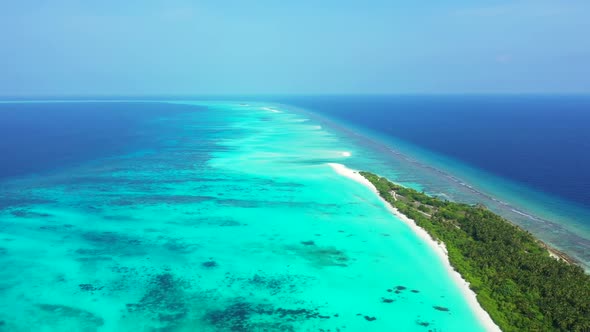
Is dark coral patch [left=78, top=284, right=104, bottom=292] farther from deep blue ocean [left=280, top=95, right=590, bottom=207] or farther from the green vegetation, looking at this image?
deep blue ocean [left=280, top=95, right=590, bottom=207]

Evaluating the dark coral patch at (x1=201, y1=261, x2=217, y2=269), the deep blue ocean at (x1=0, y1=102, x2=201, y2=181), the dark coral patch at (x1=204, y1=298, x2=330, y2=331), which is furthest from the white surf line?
the deep blue ocean at (x1=0, y1=102, x2=201, y2=181)

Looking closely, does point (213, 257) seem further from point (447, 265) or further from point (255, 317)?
point (447, 265)

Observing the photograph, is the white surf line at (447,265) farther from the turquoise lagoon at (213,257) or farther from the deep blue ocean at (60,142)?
the deep blue ocean at (60,142)

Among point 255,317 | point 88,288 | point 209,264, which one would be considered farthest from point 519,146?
point 88,288

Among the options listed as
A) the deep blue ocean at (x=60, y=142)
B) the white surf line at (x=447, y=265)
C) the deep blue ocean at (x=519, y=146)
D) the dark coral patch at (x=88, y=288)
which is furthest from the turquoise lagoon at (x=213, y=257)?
the deep blue ocean at (x=519, y=146)

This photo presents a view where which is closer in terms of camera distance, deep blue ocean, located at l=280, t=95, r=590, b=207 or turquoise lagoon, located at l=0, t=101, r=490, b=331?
turquoise lagoon, located at l=0, t=101, r=490, b=331
